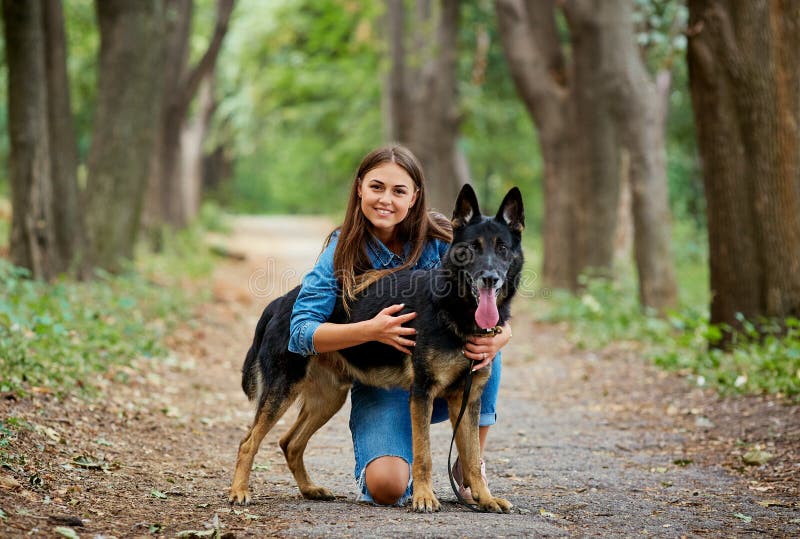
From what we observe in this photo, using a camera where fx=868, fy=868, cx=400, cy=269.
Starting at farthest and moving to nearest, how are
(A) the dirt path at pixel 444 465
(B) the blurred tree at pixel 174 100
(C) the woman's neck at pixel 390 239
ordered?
(B) the blurred tree at pixel 174 100 → (C) the woman's neck at pixel 390 239 → (A) the dirt path at pixel 444 465

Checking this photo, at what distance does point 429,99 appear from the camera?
930 inches

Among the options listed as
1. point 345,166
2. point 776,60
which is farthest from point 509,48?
point 345,166

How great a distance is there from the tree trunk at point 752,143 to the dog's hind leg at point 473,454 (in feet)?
17.8

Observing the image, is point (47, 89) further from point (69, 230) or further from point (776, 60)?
point (776, 60)

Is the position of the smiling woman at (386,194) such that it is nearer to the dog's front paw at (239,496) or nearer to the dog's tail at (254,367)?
the dog's tail at (254,367)

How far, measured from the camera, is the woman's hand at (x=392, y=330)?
15.6 feet

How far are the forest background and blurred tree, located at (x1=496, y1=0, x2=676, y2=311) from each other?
0.04 metres

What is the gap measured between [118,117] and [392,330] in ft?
34.6

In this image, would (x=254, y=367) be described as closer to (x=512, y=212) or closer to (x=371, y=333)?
(x=371, y=333)

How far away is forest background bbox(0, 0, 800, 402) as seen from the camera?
9234 mm

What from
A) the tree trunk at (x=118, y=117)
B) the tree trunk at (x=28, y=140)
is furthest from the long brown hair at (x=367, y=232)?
the tree trunk at (x=118, y=117)

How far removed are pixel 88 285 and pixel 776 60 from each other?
363 inches

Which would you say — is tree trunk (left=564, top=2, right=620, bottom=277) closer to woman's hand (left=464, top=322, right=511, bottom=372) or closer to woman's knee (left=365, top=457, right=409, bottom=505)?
woman's hand (left=464, top=322, right=511, bottom=372)

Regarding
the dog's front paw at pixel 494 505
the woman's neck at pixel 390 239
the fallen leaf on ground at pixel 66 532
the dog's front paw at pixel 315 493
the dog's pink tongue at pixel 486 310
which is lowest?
the dog's front paw at pixel 315 493
